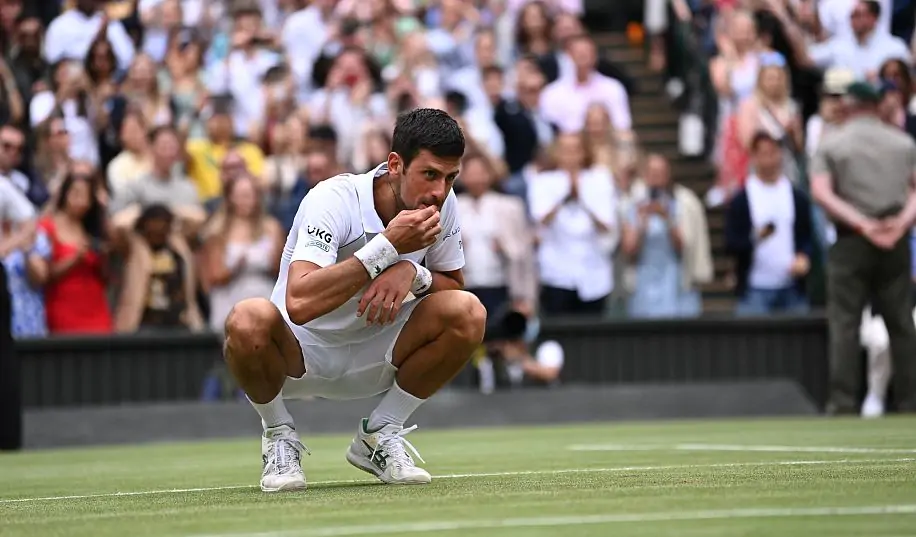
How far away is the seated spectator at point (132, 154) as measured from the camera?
16.8 metres

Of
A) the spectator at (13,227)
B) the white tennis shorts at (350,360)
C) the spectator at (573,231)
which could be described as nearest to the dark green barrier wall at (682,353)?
the spectator at (573,231)

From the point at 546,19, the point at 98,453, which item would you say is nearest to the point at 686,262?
the point at 546,19

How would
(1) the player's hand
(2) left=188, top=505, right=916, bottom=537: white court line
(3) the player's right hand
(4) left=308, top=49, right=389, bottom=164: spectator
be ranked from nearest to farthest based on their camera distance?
(2) left=188, top=505, right=916, bottom=537: white court line → (3) the player's right hand → (1) the player's hand → (4) left=308, top=49, right=389, bottom=164: spectator

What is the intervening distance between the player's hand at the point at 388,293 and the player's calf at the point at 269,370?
0.42m

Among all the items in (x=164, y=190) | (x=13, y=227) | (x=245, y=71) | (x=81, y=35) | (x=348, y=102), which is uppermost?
(x=81, y=35)

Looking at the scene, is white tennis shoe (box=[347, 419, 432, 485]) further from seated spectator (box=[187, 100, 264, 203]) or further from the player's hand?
seated spectator (box=[187, 100, 264, 203])

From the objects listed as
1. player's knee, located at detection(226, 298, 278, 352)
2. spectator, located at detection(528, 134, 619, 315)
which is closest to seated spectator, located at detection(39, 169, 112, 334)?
spectator, located at detection(528, 134, 619, 315)

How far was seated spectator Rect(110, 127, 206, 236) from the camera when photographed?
16.5 metres

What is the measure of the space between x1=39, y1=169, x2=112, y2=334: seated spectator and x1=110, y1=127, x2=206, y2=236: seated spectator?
0.58m

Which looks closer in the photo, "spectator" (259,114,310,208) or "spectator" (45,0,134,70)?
"spectator" (259,114,310,208)

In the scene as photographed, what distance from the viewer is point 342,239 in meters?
7.74

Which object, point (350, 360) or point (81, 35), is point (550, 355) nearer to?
point (81, 35)

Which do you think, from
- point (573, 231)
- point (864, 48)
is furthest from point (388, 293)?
point (864, 48)

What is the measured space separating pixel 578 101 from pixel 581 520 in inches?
527
